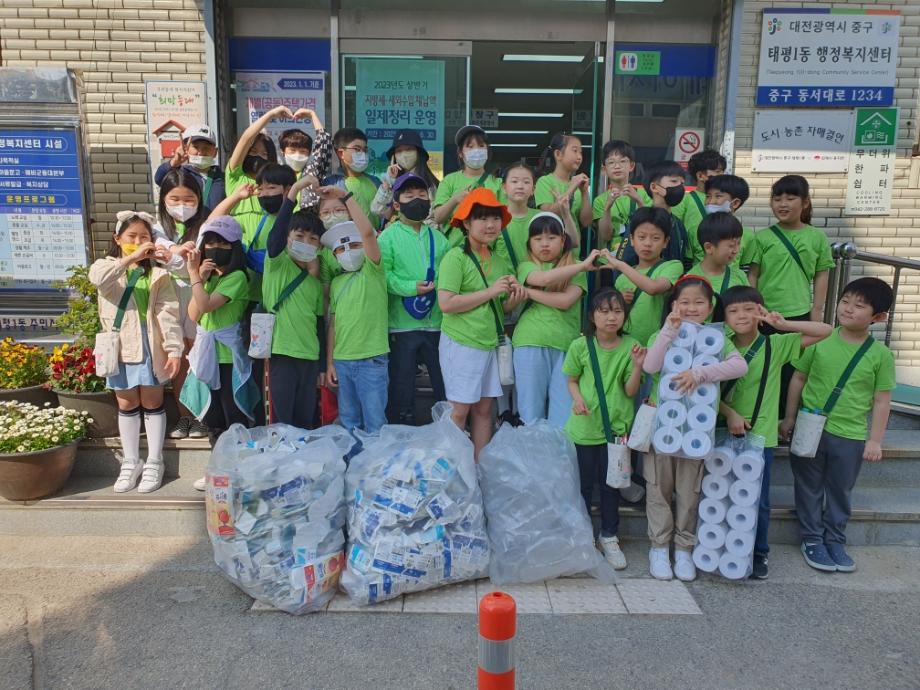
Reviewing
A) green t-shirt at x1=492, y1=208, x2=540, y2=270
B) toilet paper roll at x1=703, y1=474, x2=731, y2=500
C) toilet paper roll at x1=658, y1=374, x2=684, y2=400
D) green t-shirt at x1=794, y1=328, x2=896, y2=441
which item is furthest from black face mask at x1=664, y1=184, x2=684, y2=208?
toilet paper roll at x1=703, y1=474, x2=731, y2=500

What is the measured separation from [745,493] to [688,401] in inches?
22.1

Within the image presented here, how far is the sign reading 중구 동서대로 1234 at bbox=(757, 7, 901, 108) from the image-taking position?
5.98 metres

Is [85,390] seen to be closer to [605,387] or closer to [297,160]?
[297,160]

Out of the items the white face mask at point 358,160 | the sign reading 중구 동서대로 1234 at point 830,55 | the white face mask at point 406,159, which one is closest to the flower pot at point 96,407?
the white face mask at point 358,160

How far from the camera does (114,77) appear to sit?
19.5ft

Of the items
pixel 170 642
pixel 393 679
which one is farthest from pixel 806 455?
pixel 170 642

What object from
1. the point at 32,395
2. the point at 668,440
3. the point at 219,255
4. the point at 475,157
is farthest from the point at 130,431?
the point at 668,440

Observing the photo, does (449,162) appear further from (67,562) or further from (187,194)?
(67,562)

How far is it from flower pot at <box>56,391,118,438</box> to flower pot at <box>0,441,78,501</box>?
287 millimetres

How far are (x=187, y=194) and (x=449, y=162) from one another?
2945 millimetres

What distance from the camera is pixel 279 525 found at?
321cm

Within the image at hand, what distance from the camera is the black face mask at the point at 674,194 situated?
13.6 ft

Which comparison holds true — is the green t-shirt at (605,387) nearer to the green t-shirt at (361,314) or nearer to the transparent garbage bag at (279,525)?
the green t-shirt at (361,314)

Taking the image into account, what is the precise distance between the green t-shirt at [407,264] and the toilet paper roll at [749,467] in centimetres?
180
